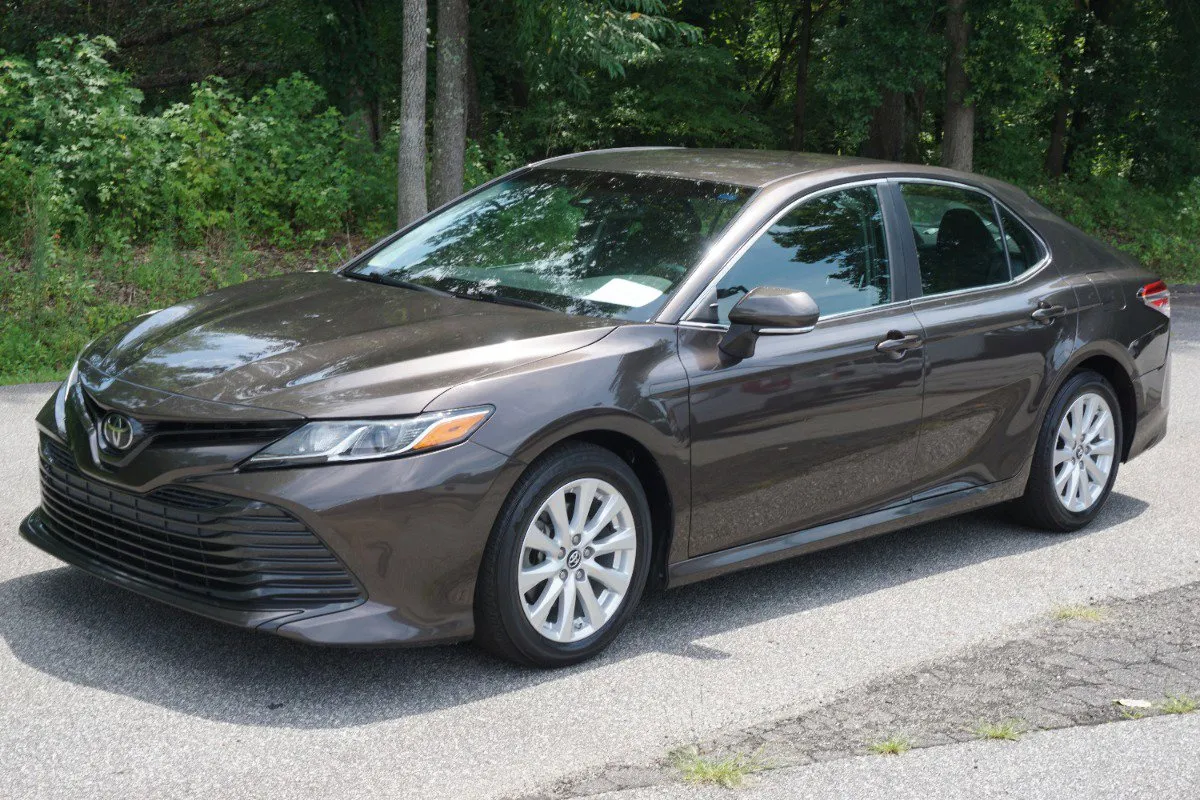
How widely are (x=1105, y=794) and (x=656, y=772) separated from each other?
1220 mm

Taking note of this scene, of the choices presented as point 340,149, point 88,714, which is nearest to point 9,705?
point 88,714

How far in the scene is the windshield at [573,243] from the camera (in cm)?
527

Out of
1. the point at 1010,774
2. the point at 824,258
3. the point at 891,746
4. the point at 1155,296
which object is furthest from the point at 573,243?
the point at 1155,296

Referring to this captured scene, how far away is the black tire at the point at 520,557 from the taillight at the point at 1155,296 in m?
3.35

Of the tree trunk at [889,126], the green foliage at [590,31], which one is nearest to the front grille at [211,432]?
the green foliage at [590,31]

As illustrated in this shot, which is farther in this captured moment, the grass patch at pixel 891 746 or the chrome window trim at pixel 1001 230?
the chrome window trim at pixel 1001 230

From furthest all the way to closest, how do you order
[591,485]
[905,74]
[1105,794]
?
[905,74]
[591,485]
[1105,794]

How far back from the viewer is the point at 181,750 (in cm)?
403

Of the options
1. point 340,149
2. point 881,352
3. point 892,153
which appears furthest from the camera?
point 892,153

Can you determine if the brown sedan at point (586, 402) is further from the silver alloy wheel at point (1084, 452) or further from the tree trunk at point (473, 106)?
the tree trunk at point (473, 106)

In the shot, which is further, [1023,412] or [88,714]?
[1023,412]

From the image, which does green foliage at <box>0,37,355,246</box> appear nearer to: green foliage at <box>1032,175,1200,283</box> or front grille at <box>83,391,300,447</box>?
front grille at <box>83,391,300,447</box>

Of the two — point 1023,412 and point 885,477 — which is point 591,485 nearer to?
point 885,477

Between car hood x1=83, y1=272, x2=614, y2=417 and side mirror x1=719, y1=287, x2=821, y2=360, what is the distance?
45 centimetres
